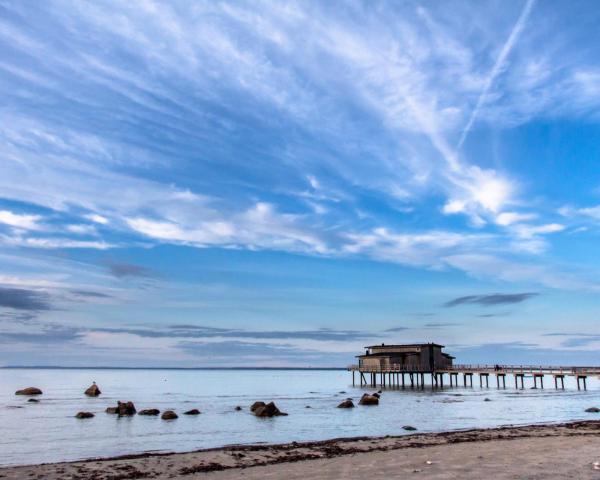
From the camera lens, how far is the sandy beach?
64.6 ft

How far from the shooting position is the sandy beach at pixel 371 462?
19703 mm

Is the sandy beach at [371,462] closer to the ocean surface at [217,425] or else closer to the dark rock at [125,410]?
the ocean surface at [217,425]

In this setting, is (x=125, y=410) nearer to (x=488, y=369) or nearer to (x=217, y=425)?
(x=217, y=425)

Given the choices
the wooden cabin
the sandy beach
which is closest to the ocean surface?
the sandy beach

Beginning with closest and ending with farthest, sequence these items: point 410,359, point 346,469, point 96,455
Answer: point 346,469 → point 96,455 → point 410,359

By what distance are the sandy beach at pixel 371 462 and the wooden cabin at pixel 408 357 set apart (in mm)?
60923

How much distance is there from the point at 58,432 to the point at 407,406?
37.7m

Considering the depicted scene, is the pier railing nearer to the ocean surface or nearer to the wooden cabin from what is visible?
the wooden cabin

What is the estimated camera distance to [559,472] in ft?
62.1

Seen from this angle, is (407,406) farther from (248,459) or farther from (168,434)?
(248,459)

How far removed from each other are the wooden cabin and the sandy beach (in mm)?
60923

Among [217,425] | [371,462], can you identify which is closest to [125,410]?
[217,425]

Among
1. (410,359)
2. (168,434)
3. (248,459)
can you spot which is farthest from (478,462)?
(410,359)

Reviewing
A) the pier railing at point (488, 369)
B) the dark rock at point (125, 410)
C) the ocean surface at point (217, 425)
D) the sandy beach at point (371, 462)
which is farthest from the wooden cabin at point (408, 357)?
the sandy beach at point (371, 462)
